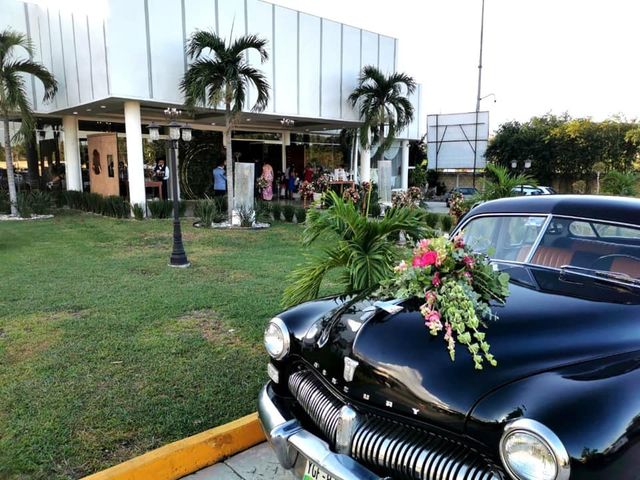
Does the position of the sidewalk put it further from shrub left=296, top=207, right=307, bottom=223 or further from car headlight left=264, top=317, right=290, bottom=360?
shrub left=296, top=207, right=307, bottom=223

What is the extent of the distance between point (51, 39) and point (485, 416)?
20.6 meters

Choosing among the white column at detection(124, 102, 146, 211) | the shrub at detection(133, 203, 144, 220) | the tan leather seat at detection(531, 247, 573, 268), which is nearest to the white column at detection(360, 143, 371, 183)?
the white column at detection(124, 102, 146, 211)

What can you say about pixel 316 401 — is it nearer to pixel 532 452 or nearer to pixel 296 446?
pixel 296 446

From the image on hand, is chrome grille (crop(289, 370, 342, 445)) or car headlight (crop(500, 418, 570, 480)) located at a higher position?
car headlight (crop(500, 418, 570, 480))

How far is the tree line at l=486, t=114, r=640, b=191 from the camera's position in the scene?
33.6m

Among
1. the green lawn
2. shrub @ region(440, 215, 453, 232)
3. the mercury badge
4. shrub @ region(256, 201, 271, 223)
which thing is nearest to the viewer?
the mercury badge

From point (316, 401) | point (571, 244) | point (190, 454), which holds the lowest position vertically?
point (190, 454)

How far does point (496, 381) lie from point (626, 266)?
1516 mm

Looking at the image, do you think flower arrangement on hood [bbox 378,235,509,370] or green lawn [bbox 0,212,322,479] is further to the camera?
green lawn [bbox 0,212,322,479]

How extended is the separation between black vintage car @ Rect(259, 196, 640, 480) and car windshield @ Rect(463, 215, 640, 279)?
0.03 ft

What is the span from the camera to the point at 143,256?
373 inches

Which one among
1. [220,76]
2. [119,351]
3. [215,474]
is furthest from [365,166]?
[215,474]

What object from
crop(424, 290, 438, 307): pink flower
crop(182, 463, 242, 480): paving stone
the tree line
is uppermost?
the tree line

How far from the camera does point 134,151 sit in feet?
51.6
